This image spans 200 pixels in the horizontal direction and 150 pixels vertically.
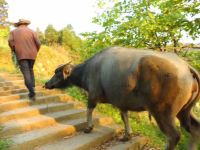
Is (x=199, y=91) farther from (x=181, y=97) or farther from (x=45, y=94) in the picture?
(x=45, y=94)

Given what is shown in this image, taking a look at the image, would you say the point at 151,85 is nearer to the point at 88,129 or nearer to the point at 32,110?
the point at 88,129

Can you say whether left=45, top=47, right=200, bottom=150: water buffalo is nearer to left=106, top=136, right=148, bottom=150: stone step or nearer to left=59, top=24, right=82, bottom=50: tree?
left=106, top=136, right=148, bottom=150: stone step

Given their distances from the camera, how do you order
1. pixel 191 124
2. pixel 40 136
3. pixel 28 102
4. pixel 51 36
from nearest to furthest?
pixel 40 136
pixel 191 124
pixel 28 102
pixel 51 36

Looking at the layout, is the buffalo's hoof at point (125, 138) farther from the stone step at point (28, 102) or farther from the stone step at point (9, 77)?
the stone step at point (9, 77)

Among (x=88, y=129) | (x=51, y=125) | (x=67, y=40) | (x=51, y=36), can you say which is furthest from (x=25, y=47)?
(x=51, y=36)

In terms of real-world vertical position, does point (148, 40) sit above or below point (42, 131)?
above

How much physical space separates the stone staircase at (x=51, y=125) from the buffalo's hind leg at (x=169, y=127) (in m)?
1.14

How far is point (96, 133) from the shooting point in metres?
7.23

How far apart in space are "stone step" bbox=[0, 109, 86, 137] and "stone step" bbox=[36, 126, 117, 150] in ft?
1.66

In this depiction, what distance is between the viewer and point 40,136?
6.17 metres

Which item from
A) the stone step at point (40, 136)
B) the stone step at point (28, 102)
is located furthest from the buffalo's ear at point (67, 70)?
the stone step at point (40, 136)

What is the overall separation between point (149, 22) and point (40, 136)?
21.3ft

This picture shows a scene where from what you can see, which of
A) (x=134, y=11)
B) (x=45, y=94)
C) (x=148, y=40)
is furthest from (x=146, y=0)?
(x=45, y=94)

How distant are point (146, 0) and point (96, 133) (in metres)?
6.59
